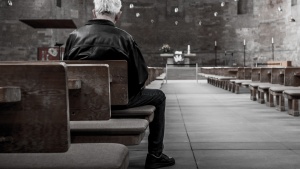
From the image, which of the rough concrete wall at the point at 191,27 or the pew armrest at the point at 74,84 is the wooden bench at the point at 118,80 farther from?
the rough concrete wall at the point at 191,27

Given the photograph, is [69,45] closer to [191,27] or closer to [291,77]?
[291,77]

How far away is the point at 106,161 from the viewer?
1576mm

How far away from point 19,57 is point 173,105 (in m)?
16.7

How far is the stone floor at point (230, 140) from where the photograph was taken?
11.4 feet

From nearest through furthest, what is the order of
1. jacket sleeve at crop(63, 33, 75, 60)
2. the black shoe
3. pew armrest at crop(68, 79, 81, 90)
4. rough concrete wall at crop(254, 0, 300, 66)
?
pew armrest at crop(68, 79, 81, 90)
jacket sleeve at crop(63, 33, 75, 60)
the black shoe
rough concrete wall at crop(254, 0, 300, 66)

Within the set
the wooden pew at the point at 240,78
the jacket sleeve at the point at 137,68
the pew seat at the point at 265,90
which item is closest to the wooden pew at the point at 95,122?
the jacket sleeve at the point at 137,68

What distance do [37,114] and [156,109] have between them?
178cm

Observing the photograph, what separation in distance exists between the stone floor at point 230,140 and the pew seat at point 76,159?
5.22 feet

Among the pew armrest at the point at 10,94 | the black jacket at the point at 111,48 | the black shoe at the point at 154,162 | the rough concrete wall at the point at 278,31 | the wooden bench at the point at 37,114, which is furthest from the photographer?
the rough concrete wall at the point at 278,31

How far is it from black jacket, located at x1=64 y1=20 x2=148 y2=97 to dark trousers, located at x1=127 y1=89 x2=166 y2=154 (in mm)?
133

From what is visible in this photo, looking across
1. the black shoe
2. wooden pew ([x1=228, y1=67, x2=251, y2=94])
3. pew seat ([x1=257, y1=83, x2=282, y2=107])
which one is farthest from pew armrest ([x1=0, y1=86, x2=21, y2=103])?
wooden pew ([x1=228, y1=67, x2=251, y2=94])

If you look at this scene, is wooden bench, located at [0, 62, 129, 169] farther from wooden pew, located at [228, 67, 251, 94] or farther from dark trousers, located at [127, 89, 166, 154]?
wooden pew, located at [228, 67, 251, 94]

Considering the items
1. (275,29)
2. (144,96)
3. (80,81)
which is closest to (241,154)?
(144,96)

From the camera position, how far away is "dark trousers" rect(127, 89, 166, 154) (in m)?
3.12
